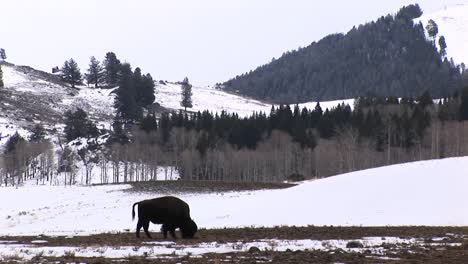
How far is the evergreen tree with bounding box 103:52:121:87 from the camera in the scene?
191000mm

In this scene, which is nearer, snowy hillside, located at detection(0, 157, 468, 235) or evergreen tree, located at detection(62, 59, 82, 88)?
snowy hillside, located at detection(0, 157, 468, 235)

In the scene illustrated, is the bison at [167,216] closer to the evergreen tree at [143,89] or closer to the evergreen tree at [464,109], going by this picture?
the evergreen tree at [464,109]

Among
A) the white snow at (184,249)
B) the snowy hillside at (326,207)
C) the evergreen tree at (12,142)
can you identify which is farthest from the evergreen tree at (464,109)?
the white snow at (184,249)

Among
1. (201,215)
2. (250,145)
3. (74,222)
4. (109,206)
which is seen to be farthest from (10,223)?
(250,145)

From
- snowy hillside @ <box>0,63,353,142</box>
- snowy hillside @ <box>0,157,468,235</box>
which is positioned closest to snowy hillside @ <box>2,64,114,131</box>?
snowy hillside @ <box>0,63,353,142</box>

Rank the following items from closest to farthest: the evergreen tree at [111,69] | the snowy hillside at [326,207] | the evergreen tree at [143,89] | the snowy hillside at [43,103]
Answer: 1. the snowy hillside at [326,207]
2. the snowy hillside at [43,103]
3. the evergreen tree at [143,89]
4. the evergreen tree at [111,69]

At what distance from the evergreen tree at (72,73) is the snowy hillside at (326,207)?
146229mm

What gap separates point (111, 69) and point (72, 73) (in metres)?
14.7

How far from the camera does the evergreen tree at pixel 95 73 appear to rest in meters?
194

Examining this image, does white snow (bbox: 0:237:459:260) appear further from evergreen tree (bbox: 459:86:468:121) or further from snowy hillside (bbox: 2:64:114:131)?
snowy hillside (bbox: 2:64:114:131)

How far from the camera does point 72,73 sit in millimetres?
195000

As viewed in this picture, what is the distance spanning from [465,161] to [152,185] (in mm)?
36414

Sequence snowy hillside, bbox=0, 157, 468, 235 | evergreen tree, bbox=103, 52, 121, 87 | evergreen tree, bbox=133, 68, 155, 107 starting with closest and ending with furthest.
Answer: snowy hillside, bbox=0, 157, 468, 235
evergreen tree, bbox=133, 68, 155, 107
evergreen tree, bbox=103, 52, 121, 87

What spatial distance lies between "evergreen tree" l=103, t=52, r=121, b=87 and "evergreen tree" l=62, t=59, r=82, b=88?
32.3 feet
